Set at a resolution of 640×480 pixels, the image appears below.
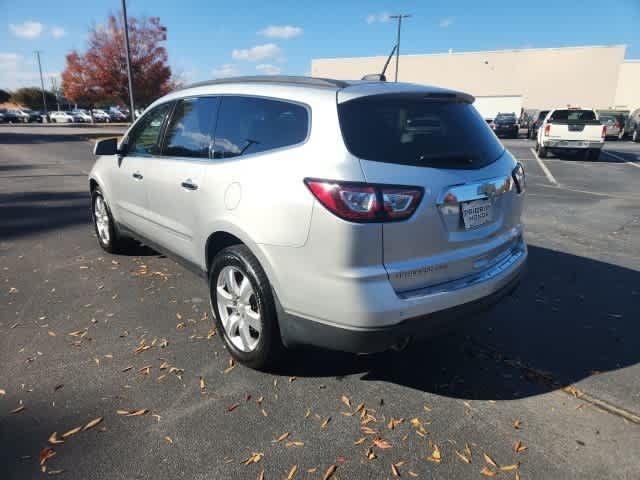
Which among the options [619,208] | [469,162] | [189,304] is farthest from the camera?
[619,208]

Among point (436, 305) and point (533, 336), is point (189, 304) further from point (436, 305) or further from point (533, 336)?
point (533, 336)

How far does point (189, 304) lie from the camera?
416 cm

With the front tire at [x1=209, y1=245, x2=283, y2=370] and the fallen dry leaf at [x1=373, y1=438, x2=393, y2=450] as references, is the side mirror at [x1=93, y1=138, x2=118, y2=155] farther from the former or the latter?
the fallen dry leaf at [x1=373, y1=438, x2=393, y2=450]

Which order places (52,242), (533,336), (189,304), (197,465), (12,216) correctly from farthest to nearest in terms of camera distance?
(12,216) < (52,242) < (189,304) < (533,336) < (197,465)

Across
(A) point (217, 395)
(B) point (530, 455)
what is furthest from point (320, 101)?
(B) point (530, 455)

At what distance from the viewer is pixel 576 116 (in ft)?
55.7

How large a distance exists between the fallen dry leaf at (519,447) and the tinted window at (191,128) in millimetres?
2600

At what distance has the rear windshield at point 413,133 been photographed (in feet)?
8.12

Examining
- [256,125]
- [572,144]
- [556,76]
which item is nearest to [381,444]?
[256,125]

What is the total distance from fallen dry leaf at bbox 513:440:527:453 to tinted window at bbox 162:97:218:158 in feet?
8.53

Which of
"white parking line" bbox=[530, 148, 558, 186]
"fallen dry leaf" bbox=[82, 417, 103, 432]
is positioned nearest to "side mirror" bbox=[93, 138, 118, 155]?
"fallen dry leaf" bbox=[82, 417, 103, 432]

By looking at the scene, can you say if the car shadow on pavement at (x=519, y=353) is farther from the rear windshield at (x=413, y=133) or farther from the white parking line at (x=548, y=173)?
the white parking line at (x=548, y=173)

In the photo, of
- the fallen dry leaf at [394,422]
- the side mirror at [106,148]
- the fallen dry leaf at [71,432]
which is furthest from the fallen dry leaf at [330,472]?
the side mirror at [106,148]

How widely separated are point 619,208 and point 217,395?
8264 mm
